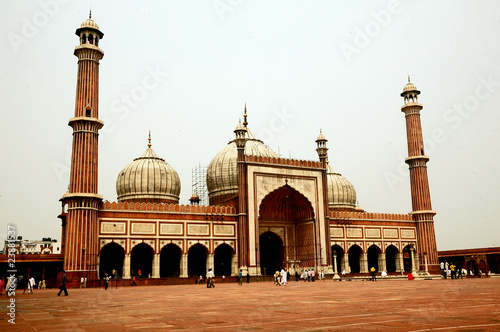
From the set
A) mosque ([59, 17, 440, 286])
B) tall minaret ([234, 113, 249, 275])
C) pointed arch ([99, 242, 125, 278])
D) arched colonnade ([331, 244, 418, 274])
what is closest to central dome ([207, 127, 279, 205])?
mosque ([59, 17, 440, 286])

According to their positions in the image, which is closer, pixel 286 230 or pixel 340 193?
pixel 286 230

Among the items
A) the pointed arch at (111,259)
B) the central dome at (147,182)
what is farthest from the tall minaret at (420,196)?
the pointed arch at (111,259)

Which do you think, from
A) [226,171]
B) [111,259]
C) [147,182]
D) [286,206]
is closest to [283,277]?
[286,206]

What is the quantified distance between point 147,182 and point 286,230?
10872mm

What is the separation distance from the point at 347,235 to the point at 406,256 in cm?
1025

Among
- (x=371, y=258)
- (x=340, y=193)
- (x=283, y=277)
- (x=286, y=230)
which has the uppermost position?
(x=340, y=193)

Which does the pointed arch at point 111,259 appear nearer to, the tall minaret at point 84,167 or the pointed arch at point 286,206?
the tall minaret at point 84,167

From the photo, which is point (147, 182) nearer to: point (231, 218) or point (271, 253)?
point (231, 218)

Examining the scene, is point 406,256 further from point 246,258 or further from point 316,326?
point 316,326

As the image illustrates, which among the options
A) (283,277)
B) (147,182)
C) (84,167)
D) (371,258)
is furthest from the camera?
(371,258)

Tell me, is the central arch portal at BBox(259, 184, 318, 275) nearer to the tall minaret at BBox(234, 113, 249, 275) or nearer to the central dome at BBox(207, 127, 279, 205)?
the tall minaret at BBox(234, 113, 249, 275)

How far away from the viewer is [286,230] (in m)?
35.5

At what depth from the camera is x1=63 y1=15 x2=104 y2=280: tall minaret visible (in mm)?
25656

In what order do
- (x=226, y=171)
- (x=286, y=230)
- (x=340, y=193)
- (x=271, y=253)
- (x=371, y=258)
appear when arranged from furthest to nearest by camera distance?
1. (x=340, y=193)
2. (x=371, y=258)
3. (x=226, y=171)
4. (x=271, y=253)
5. (x=286, y=230)
